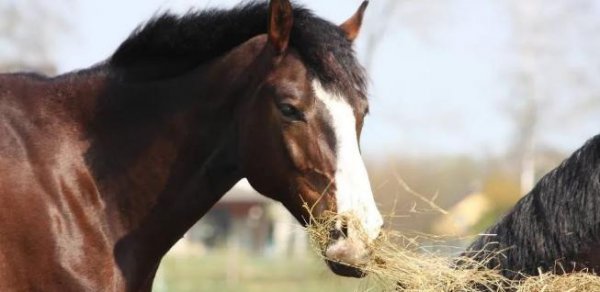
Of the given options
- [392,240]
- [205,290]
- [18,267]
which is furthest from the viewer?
[205,290]

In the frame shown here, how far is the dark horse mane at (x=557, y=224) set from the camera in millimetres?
4270

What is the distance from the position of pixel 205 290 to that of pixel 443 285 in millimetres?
13722

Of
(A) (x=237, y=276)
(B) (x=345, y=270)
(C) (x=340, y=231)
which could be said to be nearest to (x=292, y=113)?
(C) (x=340, y=231)

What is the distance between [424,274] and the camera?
4.41m

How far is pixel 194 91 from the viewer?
15.0ft

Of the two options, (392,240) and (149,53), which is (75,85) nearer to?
(149,53)

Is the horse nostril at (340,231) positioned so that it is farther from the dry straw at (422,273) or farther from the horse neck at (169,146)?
the horse neck at (169,146)

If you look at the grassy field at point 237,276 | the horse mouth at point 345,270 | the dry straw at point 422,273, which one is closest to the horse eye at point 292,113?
the dry straw at point 422,273

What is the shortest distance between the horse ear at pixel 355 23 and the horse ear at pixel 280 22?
1.61 feet

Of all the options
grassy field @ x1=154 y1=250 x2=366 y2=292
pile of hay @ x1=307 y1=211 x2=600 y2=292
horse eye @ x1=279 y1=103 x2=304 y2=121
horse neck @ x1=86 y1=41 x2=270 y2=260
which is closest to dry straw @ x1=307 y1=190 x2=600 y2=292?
pile of hay @ x1=307 y1=211 x2=600 y2=292

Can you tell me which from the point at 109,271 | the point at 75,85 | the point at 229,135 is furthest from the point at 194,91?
the point at 109,271

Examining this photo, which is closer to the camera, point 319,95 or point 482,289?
point 319,95

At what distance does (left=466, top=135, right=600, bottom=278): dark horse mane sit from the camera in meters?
4.27

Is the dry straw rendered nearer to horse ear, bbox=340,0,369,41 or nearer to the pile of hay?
the pile of hay
